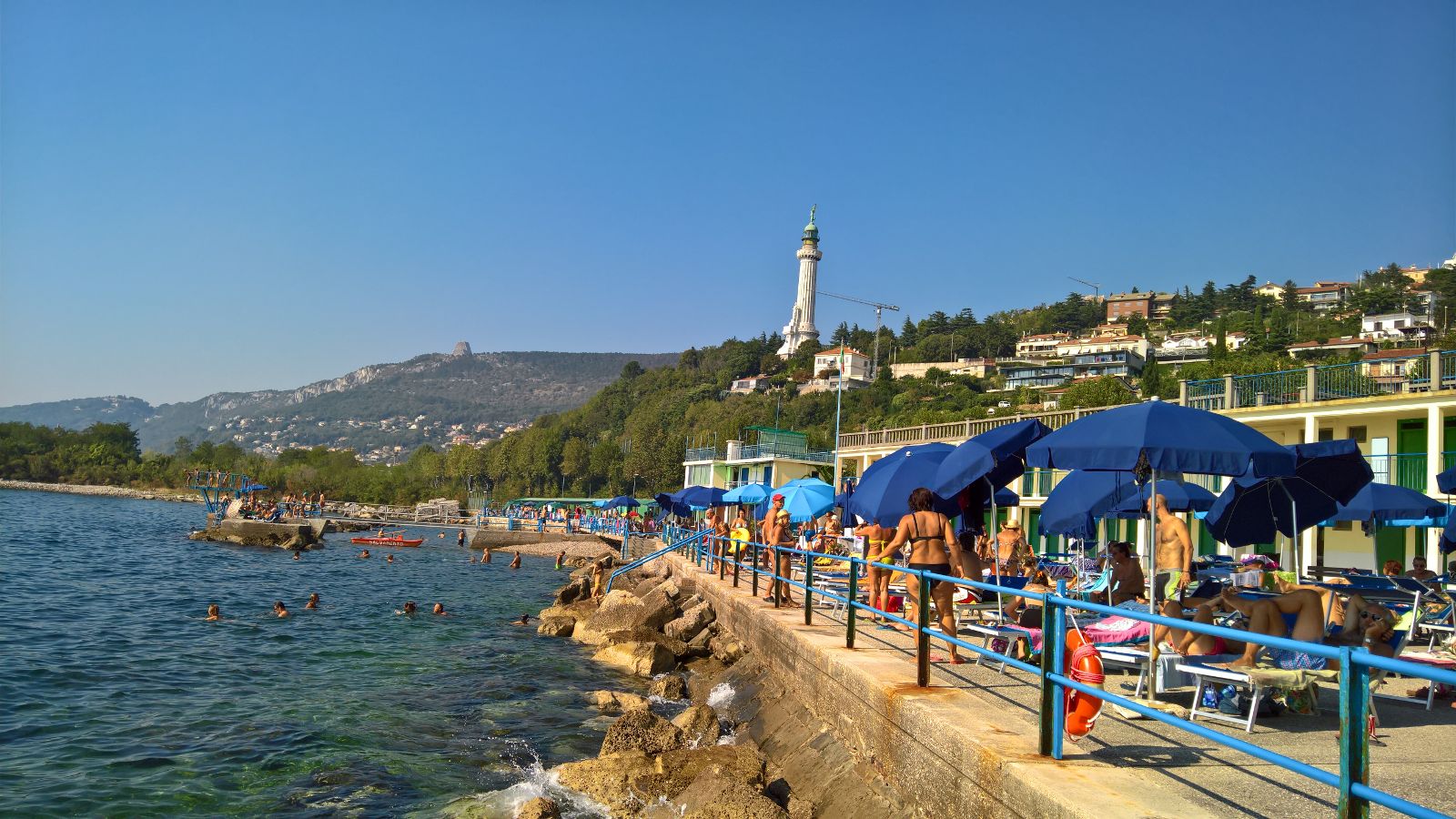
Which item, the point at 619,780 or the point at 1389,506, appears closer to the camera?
the point at 619,780

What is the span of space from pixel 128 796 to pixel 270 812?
1.58 metres

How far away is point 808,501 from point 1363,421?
13.6 metres

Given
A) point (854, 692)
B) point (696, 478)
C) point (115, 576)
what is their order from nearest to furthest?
1. point (854, 692)
2. point (115, 576)
3. point (696, 478)

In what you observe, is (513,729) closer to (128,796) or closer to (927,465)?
(128,796)

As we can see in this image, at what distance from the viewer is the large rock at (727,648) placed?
44.5ft

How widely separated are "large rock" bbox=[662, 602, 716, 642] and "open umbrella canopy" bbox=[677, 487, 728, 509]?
578 inches

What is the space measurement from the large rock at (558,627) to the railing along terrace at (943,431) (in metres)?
15.7

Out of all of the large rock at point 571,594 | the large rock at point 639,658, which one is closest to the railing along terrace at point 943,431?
the large rock at point 571,594

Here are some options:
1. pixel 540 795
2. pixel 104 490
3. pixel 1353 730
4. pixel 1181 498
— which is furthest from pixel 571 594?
pixel 104 490

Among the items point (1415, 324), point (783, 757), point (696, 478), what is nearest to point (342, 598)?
point (783, 757)

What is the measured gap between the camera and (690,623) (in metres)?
15.9

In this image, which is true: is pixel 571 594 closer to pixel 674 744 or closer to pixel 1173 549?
pixel 674 744

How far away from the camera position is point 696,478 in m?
64.2

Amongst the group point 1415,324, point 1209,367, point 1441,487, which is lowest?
point 1441,487
